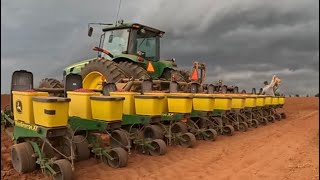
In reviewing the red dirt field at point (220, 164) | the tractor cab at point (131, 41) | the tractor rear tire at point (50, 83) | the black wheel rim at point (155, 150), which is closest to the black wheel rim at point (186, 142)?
the red dirt field at point (220, 164)

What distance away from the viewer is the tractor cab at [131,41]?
9.35 meters

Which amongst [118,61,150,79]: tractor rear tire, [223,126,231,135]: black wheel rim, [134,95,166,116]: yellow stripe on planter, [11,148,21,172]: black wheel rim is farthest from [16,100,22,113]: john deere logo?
[223,126,231,135]: black wheel rim

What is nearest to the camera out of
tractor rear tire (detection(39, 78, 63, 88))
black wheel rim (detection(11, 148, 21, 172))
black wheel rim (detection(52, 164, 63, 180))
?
black wheel rim (detection(52, 164, 63, 180))

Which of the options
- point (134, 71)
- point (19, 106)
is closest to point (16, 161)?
point (19, 106)

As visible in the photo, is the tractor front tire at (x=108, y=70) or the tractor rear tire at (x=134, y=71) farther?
the tractor rear tire at (x=134, y=71)

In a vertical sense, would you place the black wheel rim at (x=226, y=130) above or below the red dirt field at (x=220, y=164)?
above

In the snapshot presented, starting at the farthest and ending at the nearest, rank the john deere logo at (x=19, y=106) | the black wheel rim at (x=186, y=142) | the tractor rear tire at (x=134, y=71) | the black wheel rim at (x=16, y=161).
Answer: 1. the tractor rear tire at (x=134, y=71)
2. the black wheel rim at (x=186, y=142)
3. the john deere logo at (x=19, y=106)
4. the black wheel rim at (x=16, y=161)

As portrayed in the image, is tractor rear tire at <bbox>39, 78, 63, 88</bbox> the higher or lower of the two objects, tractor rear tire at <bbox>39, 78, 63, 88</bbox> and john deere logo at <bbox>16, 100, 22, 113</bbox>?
the higher

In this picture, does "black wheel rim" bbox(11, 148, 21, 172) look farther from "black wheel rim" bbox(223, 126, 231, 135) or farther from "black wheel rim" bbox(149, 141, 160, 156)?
"black wheel rim" bbox(223, 126, 231, 135)

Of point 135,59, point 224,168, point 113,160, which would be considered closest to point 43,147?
point 113,160

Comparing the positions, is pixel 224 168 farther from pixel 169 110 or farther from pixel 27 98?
pixel 27 98

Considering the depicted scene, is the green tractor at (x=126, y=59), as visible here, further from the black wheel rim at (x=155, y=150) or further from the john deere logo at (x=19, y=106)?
the john deere logo at (x=19, y=106)

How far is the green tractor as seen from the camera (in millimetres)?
8023

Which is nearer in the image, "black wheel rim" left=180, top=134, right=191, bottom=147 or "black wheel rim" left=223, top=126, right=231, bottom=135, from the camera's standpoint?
"black wheel rim" left=180, top=134, right=191, bottom=147
